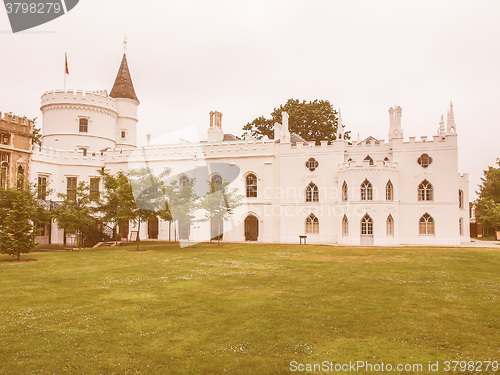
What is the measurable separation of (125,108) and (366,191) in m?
Answer: 29.1

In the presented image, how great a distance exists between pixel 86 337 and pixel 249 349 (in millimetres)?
3556

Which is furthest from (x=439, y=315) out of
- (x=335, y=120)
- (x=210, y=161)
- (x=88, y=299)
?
(x=335, y=120)

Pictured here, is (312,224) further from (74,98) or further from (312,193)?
(74,98)

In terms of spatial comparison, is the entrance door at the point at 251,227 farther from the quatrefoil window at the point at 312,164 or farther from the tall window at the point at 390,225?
the tall window at the point at 390,225

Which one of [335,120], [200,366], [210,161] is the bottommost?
[200,366]

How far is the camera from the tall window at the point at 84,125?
42.2 meters

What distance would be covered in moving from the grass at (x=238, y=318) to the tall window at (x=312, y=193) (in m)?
19.0

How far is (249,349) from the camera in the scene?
780 cm

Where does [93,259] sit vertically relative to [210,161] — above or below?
below

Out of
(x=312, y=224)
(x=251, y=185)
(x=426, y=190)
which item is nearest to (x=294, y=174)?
(x=251, y=185)

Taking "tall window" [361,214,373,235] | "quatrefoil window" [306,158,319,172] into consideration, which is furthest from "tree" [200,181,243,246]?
"tall window" [361,214,373,235]

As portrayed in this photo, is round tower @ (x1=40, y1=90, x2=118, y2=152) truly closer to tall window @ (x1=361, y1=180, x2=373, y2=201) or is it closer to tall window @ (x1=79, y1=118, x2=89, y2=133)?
tall window @ (x1=79, y1=118, x2=89, y2=133)

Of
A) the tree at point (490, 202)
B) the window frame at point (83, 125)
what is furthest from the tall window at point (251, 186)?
the tree at point (490, 202)

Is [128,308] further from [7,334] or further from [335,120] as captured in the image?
[335,120]
